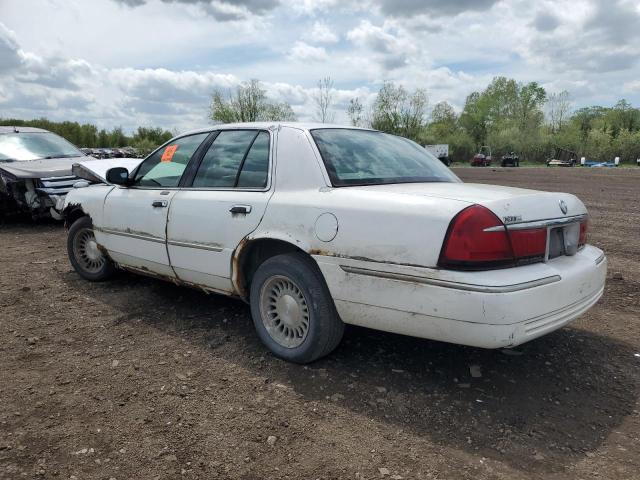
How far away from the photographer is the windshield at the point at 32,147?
9859 millimetres

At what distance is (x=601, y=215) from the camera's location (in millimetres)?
10320

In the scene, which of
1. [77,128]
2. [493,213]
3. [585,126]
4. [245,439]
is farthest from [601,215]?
[585,126]

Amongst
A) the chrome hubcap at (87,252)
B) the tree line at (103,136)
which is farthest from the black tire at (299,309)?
the tree line at (103,136)

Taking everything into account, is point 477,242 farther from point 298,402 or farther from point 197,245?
point 197,245

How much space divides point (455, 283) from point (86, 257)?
170 inches

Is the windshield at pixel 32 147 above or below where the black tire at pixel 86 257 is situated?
above

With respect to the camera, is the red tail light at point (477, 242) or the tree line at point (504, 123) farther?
the tree line at point (504, 123)

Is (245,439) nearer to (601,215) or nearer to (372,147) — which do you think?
(372,147)

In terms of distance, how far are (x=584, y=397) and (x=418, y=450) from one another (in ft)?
3.89

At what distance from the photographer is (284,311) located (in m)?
3.51

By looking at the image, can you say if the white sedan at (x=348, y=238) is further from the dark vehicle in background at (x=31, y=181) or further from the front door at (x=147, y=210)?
the dark vehicle in background at (x=31, y=181)

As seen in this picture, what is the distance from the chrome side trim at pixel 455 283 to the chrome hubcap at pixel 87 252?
136 inches

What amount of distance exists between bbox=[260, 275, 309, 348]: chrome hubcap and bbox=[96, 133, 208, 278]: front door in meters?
1.08

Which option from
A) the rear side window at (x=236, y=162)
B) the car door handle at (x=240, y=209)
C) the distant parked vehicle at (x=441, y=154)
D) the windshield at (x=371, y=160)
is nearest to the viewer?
the windshield at (x=371, y=160)
